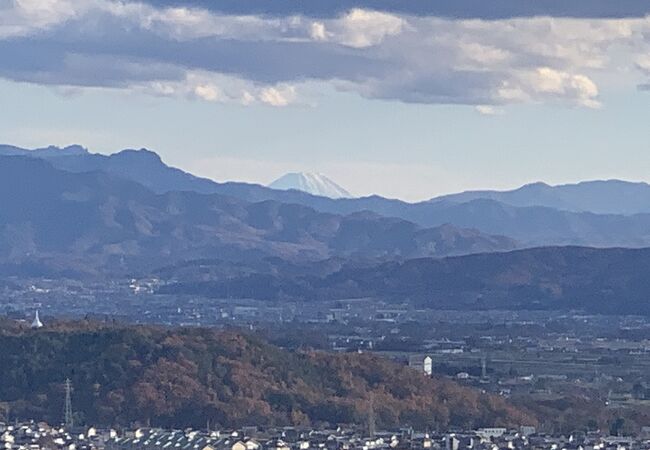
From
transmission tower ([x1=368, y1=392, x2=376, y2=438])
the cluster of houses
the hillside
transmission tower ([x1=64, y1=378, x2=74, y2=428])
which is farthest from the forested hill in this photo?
the hillside

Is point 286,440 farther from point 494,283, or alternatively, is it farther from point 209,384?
point 494,283

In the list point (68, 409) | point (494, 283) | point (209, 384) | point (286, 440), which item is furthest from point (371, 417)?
point (494, 283)

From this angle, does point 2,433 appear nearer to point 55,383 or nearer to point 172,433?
point 172,433

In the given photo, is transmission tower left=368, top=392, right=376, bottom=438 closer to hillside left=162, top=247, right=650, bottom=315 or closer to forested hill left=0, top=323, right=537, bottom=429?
forested hill left=0, top=323, right=537, bottom=429

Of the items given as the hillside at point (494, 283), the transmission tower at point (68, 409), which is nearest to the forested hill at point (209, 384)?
the transmission tower at point (68, 409)

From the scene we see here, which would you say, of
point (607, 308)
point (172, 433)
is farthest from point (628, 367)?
point (607, 308)

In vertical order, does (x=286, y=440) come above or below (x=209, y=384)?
below
